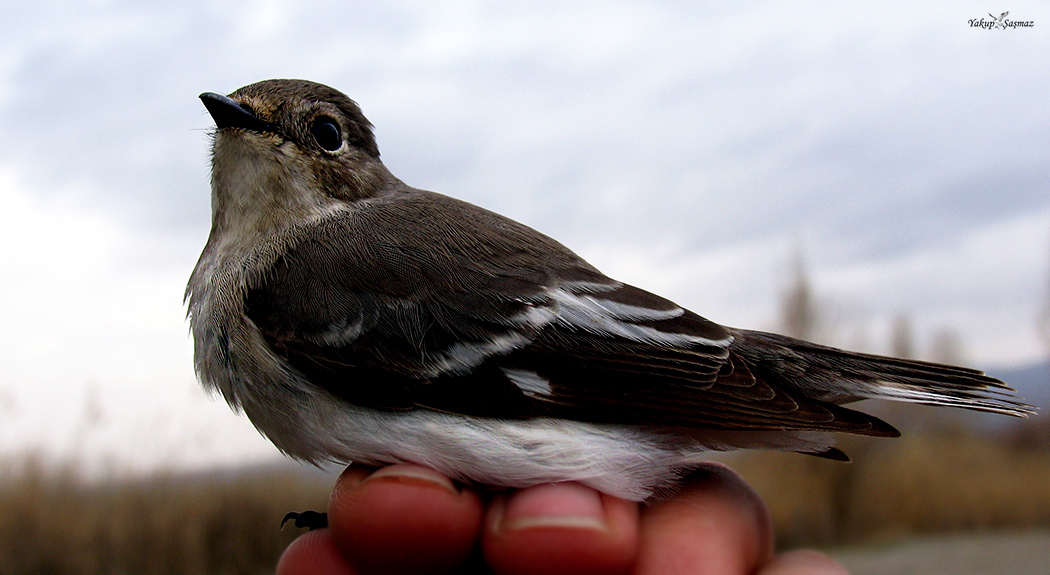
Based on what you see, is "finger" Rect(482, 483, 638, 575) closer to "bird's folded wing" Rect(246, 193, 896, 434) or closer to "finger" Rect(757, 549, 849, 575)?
"bird's folded wing" Rect(246, 193, 896, 434)

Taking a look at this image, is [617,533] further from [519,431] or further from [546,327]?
[546,327]

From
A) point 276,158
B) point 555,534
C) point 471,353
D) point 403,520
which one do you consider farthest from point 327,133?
point 555,534

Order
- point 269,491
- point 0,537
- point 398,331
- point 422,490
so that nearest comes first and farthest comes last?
point 422,490 → point 398,331 → point 0,537 → point 269,491

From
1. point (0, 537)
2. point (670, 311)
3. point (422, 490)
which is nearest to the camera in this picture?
point (422, 490)

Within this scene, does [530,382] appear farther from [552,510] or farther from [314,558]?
[314,558]

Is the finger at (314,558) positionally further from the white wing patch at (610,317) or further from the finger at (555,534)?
the white wing patch at (610,317)

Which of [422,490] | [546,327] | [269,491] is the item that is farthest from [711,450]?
[269,491]

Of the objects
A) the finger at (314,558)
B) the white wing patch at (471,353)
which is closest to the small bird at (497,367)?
the white wing patch at (471,353)
